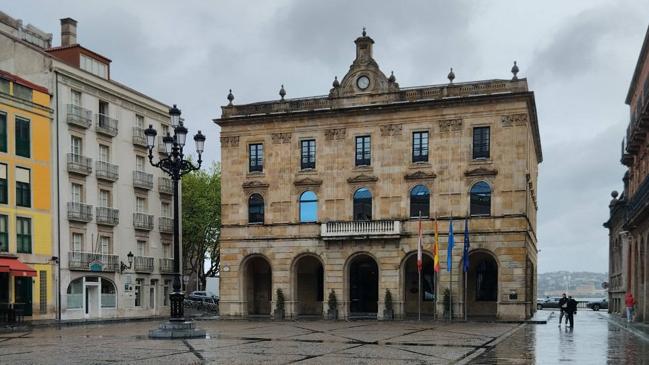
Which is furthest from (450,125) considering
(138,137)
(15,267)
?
(15,267)

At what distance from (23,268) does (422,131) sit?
23606mm

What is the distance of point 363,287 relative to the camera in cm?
4912

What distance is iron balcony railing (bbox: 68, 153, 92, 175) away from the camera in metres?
45.6

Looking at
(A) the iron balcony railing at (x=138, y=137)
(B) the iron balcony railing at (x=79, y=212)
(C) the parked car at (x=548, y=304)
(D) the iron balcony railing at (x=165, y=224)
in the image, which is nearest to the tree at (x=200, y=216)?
(D) the iron balcony railing at (x=165, y=224)

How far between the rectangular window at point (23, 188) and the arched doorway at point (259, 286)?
47.3ft

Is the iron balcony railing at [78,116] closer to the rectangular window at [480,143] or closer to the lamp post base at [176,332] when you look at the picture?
the lamp post base at [176,332]

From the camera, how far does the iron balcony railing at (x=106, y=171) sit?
48000 millimetres

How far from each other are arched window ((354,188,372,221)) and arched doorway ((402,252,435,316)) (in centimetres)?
380

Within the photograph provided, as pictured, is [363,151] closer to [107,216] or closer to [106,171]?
[106,171]

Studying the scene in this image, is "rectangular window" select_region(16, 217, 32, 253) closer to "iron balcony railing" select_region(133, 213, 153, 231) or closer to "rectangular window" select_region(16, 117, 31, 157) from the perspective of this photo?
"rectangular window" select_region(16, 117, 31, 157)

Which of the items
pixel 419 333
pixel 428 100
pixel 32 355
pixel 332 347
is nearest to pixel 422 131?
pixel 428 100

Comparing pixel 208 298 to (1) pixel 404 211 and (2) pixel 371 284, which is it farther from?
(1) pixel 404 211

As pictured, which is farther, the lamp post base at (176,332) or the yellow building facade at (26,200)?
the yellow building facade at (26,200)

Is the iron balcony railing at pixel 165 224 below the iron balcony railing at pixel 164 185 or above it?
below
